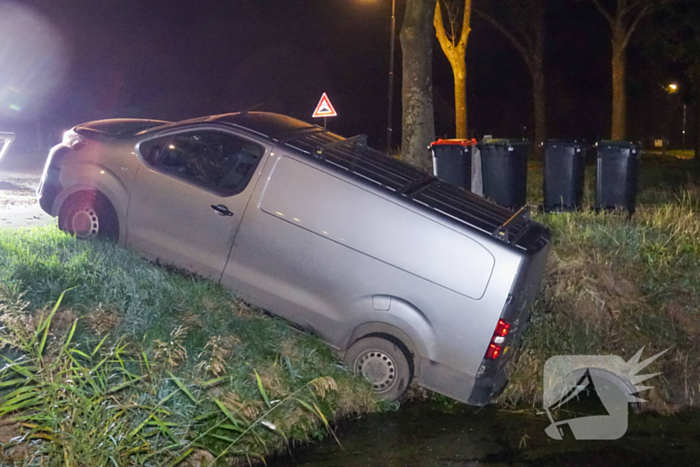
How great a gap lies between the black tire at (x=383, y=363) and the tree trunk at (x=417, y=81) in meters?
6.78

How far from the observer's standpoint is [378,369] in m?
5.81

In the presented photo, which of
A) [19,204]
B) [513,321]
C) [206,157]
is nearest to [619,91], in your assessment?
[19,204]

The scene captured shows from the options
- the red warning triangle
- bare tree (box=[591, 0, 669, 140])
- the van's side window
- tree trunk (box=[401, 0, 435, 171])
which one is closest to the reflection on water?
the van's side window

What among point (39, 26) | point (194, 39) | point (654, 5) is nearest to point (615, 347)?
point (654, 5)

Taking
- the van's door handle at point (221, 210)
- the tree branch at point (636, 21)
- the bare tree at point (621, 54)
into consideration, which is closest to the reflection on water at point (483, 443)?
the van's door handle at point (221, 210)

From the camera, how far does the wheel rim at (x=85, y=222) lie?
6.89m

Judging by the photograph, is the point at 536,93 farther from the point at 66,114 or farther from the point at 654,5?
the point at 66,114

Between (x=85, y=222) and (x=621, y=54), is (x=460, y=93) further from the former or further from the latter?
(x=85, y=222)

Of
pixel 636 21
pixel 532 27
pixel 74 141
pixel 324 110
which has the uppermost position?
pixel 532 27

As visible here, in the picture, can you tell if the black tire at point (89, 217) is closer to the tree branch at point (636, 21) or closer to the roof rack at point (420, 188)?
the roof rack at point (420, 188)

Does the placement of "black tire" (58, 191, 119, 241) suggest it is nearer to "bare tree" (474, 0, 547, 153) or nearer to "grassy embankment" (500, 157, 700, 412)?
"grassy embankment" (500, 157, 700, 412)

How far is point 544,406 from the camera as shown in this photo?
6180mm

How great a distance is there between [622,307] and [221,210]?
143 inches

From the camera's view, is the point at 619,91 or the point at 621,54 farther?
the point at 621,54
